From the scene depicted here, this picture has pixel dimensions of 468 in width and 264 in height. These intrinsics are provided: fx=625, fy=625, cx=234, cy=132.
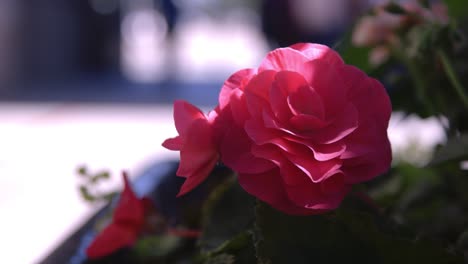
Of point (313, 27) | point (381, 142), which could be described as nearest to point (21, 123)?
→ point (313, 27)

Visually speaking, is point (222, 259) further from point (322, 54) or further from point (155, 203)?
point (155, 203)

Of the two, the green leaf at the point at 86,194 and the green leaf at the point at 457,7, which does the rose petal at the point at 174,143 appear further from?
the green leaf at the point at 457,7

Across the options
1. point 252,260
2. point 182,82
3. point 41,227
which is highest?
point 252,260

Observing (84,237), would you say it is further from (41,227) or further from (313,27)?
(313,27)

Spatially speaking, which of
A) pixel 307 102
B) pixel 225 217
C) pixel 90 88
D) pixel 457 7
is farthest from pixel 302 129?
pixel 90 88

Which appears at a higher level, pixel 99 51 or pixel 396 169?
pixel 396 169

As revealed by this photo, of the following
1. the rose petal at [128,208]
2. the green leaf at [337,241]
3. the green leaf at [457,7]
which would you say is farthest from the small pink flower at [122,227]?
the green leaf at [457,7]
